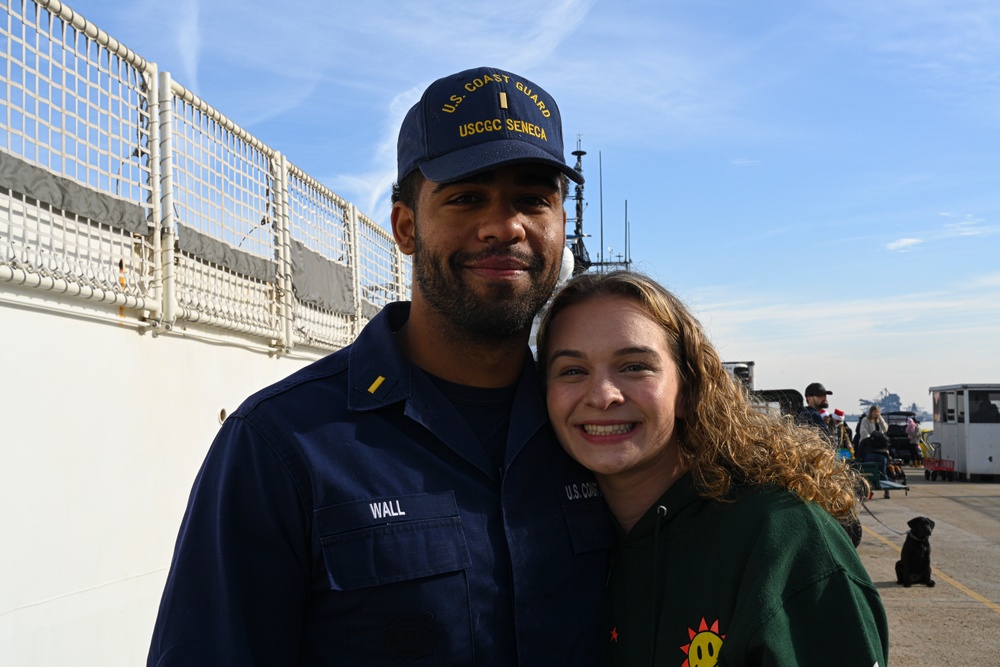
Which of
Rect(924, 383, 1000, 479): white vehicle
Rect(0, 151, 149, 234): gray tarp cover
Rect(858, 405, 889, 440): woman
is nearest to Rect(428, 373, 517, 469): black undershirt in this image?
Rect(0, 151, 149, 234): gray tarp cover

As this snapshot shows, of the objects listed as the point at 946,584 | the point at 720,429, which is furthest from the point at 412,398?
the point at 946,584

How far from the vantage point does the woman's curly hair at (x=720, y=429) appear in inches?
91.0

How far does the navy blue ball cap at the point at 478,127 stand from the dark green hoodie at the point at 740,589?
0.99 meters

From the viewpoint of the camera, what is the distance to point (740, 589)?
206cm

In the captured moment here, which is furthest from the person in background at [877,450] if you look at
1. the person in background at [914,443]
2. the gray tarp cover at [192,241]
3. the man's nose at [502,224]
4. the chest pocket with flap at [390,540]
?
the chest pocket with flap at [390,540]

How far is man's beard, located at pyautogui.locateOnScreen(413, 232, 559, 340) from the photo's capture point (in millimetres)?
2246

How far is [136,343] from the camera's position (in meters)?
3.65

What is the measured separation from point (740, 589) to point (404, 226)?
1.30 m

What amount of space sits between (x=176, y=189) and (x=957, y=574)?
30.2ft

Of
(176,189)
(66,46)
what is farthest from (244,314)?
(66,46)

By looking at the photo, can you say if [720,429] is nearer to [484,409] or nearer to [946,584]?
[484,409]

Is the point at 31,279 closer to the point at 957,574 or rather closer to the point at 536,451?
the point at 536,451

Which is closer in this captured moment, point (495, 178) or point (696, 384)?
point (495, 178)

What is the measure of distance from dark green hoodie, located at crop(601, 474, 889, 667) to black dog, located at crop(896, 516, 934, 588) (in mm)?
7682
